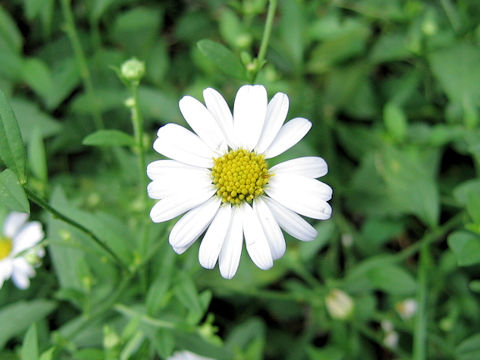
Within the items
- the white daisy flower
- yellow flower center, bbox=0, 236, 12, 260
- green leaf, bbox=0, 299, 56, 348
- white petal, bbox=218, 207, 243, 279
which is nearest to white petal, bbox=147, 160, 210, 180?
the white daisy flower

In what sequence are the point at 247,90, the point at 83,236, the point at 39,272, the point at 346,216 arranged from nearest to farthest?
the point at 247,90
the point at 83,236
the point at 39,272
the point at 346,216

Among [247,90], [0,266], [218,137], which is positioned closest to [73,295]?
[0,266]

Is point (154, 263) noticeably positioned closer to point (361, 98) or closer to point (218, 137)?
point (218, 137)

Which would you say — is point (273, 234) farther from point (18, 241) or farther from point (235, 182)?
point (18, 241)

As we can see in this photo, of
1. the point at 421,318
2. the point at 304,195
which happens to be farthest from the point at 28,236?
the point at 421,318

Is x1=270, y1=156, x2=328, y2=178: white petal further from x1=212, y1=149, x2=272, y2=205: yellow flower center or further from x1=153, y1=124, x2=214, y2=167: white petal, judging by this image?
x1=153, y1=124, x2=214, y2=167: white petal

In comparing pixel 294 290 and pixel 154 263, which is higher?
pixel 154 263

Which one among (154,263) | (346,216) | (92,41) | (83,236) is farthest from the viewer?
(346,216)
